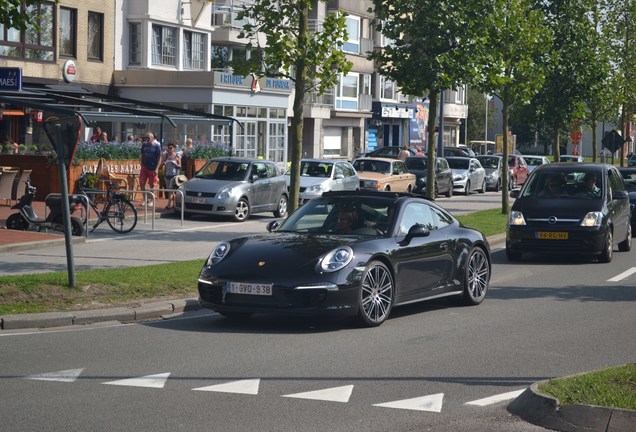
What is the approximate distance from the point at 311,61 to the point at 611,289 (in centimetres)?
629

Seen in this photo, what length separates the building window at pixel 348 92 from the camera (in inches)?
2635

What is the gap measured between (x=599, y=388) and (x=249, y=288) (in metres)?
4.54

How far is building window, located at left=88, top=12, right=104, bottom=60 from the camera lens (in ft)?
142

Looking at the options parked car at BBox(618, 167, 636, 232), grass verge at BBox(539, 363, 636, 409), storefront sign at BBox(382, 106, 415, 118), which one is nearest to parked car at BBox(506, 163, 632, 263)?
parked car at BBox(618, 167, 636, 232)

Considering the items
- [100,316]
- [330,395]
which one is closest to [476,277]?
[100,316]

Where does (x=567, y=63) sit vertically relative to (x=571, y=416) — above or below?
above

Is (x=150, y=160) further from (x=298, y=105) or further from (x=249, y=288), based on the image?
(x=249, y=288)

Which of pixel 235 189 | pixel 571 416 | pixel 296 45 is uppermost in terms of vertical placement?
pixel 296 45

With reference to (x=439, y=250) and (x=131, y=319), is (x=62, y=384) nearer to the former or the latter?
(x=131, y=319)

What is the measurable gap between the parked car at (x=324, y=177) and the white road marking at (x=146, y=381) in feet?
73.0

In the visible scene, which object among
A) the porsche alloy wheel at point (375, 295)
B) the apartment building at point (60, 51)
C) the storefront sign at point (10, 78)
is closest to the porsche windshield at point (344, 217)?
the porsche alloy wheel at point (375, 295)

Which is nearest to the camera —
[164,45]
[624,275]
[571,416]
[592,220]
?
[571,416]

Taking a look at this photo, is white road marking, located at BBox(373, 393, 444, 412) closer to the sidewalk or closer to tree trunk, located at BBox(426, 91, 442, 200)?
the sidewalk

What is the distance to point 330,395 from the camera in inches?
326
